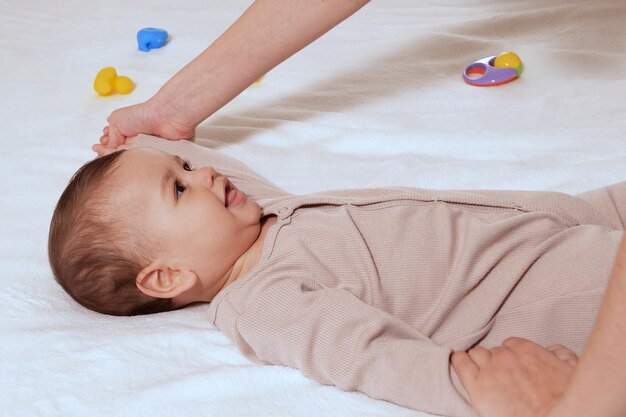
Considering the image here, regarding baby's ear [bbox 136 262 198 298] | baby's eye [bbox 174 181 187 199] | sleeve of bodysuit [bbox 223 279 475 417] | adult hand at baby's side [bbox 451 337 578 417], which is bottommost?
adult hand at baby's side [bbox 451 337 578 417]

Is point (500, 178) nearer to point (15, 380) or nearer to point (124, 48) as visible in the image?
point (15, 380)

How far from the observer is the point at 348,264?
1134mm

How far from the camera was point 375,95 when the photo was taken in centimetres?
175

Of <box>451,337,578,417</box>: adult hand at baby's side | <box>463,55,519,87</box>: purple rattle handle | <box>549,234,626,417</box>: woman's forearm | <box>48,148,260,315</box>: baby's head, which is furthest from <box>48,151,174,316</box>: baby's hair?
<box>463,55,519,87</box>: purple rattle handle

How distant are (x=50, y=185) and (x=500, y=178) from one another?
84cm

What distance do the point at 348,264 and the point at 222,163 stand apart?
417 millimetres

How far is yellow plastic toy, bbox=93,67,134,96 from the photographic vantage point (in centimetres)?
182

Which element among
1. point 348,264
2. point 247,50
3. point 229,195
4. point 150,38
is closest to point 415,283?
point 348,264

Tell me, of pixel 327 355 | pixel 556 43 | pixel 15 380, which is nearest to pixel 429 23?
pixel 556 43

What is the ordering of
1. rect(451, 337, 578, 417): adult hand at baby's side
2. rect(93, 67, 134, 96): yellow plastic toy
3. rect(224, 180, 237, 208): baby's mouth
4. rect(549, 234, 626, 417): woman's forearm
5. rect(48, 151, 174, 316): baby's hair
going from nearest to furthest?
1. rect(549, 234, 626, 417): woman's forearm
2. rect(451, 337, 578, 417): adult hand at baby's side
3. rect(48, 151, 174, 316): baby's hair
4. rect(224, 180, 237, 208): baby's mouth
5. rect(93, 67, 134, 96): yellow plastic toy

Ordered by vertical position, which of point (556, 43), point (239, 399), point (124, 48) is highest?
point (124, 48)

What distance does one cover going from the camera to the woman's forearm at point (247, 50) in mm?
1400

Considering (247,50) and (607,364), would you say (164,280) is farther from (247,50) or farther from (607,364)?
(607,364)

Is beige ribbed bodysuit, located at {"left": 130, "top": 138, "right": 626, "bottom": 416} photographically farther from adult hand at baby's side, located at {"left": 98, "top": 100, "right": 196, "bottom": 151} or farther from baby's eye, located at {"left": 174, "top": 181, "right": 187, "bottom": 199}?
adult hand at baby's side, located at {"left": 98, "top": 100, "right": 196, "bottom": 151}
